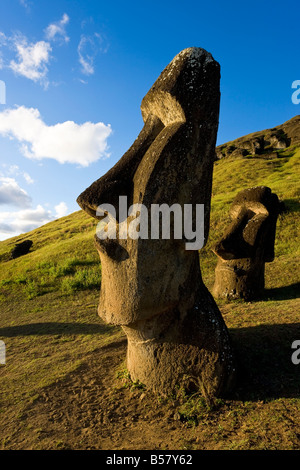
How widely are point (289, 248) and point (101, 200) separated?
524 inches

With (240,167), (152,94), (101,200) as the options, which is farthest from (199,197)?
(240,167)

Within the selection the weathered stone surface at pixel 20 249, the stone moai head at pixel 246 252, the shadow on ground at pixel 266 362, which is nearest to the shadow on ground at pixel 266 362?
the shadow on ground at pixel 266 362

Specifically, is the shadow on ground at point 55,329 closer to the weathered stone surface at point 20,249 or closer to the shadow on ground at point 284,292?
the shadow on ground at point 284,292

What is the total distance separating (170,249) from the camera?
4.25 m

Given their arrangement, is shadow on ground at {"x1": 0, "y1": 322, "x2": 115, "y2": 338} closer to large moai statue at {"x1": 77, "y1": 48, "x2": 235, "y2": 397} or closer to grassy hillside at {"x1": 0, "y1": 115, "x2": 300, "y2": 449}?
grassy hillside at {"x1": 0, "y1": 115, "x2": 300, "y2": 449}

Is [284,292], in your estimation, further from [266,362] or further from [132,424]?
[132,424]

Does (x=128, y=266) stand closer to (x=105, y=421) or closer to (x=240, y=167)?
(x=105, y=421)

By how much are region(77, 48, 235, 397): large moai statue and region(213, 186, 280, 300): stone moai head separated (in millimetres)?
4833

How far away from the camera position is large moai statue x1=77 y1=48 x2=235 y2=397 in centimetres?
409

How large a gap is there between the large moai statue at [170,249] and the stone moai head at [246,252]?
4833mm

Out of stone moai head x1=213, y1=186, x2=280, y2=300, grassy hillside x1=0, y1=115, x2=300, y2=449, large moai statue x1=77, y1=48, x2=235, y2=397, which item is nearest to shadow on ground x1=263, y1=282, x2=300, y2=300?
grassy hillside x1=0, y1=115, x2=300, y2=449

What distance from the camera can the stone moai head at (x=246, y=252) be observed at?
9258mm

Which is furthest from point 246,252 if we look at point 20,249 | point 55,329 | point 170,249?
point 20,249

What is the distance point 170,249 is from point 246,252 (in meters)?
5.62
